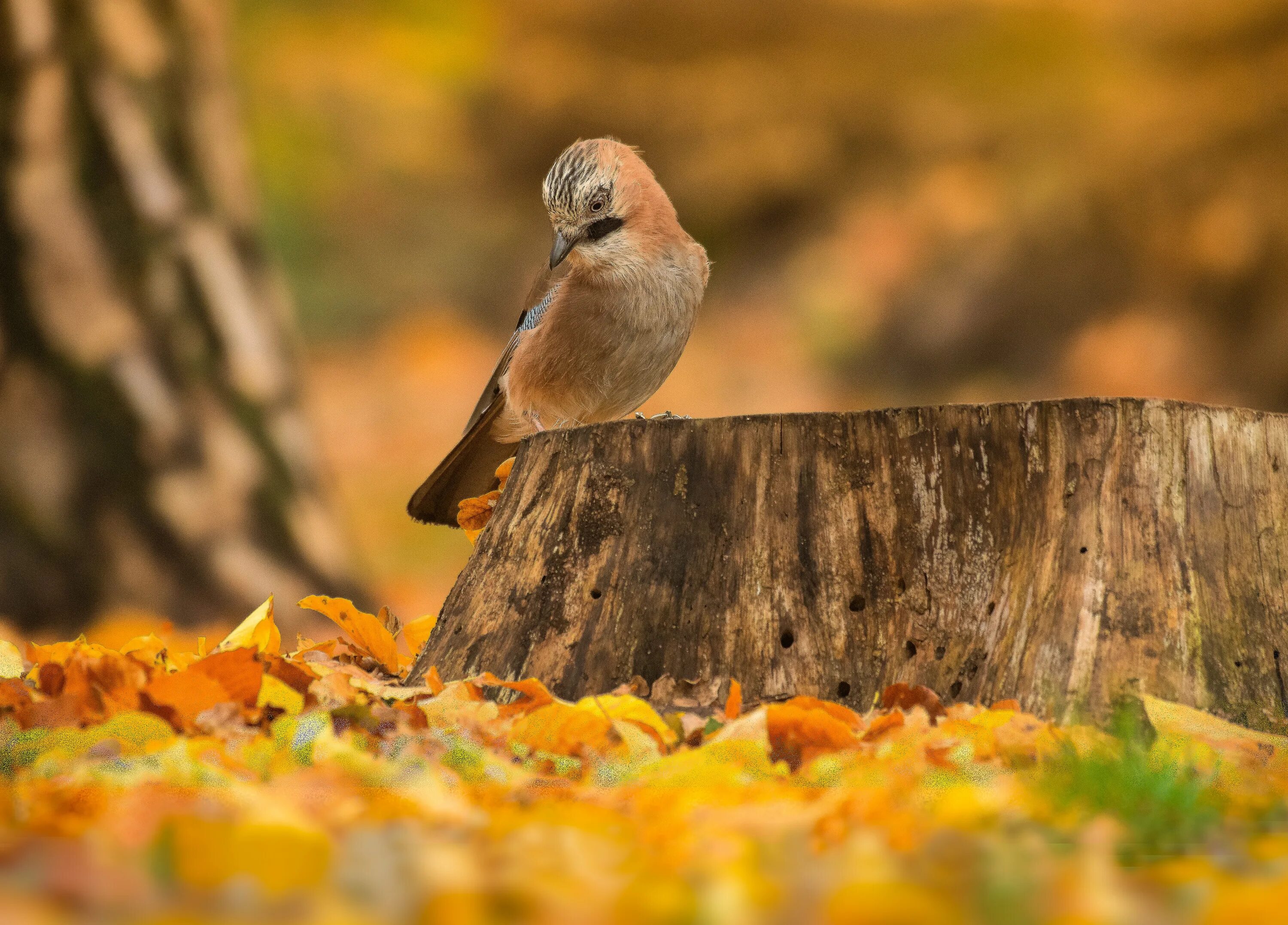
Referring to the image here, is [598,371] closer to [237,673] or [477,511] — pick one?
[477,511]

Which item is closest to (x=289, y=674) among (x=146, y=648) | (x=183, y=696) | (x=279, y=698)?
(x=279, y=698)

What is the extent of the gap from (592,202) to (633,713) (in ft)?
5.91

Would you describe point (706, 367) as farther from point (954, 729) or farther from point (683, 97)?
point (954, 729)

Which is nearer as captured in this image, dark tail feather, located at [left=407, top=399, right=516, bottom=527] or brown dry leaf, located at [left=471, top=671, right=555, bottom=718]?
brown dry leaf, located at [left=471, top=671, right=555, bottom=718]

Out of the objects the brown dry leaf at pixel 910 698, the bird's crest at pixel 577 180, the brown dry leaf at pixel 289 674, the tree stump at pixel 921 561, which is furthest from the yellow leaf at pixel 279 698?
the bird's crest at pixel 577 180

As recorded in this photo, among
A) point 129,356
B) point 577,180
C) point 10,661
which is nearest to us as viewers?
point 10,661

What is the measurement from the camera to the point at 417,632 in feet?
11.3

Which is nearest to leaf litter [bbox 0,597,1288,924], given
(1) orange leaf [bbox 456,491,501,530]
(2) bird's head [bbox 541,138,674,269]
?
(1) orange leaf [bbox 456,491,501,530]

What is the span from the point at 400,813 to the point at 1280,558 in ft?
6.53

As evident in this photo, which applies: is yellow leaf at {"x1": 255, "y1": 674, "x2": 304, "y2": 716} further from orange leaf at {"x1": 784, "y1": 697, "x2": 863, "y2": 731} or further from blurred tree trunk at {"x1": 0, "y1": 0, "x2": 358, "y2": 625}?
blurred tree trunk at {"x1": 0, "y1": 0, "x2": 358, "y2": 625}

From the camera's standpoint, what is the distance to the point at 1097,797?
1.72 metres

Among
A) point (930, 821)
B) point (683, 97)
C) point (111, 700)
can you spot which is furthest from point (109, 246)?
point (683, 97)

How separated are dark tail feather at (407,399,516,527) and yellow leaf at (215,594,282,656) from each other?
715 mm

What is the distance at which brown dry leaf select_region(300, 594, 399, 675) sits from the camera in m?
3.08
